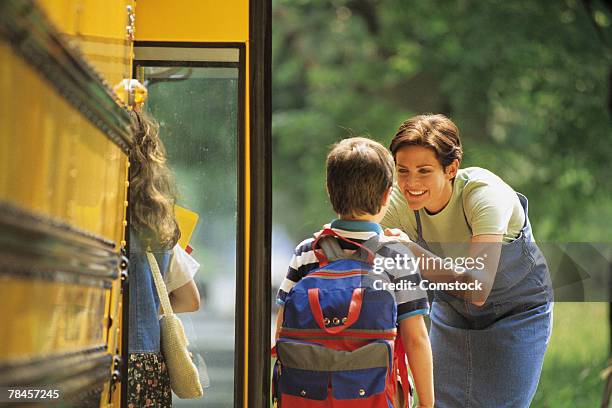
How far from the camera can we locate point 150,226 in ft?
6.94

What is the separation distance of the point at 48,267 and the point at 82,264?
21 cm

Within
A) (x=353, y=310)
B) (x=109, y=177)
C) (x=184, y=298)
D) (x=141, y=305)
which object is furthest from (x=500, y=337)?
(x=109, y=177)

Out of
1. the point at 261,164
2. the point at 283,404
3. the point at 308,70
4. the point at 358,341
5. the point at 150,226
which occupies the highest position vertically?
the point at 308,70

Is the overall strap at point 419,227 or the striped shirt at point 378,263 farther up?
the overall strap at point 419,227

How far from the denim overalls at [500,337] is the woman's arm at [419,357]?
342mm

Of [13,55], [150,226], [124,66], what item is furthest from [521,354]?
[13,55]

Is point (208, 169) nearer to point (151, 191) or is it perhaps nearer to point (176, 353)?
point (151, 191)

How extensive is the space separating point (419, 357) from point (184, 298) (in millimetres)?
609

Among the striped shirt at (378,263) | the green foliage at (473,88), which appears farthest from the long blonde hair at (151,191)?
the green foliage at (473,88)

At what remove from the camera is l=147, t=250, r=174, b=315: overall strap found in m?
2.08

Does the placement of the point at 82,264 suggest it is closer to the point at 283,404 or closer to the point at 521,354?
the point at 283,404

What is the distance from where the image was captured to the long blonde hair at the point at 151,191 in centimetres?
211

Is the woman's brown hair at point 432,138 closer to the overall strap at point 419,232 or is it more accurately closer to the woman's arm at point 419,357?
the overall strap at point 419,232

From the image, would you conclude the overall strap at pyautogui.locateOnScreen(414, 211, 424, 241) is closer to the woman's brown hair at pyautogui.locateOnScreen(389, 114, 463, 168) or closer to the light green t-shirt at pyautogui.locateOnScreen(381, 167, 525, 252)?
the light green t-shirt at pyautogui.locateOnScreen(381, 167, 525, 252)
